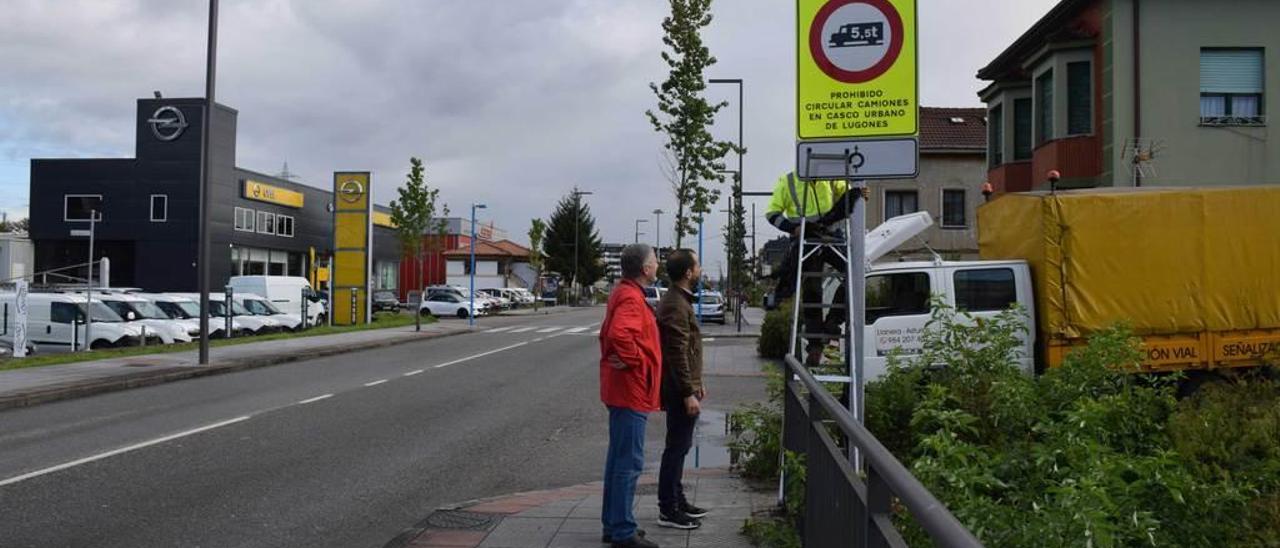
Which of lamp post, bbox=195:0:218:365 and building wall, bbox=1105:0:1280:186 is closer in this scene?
lamp post, bbox=195:0:218:365

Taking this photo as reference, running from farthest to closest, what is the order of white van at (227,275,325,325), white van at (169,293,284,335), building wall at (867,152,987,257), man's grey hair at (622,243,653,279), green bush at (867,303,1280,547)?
white van at (227,275,325,325) < building wall at (867,152,987,257) < white van at (169,293,284,335) < man's grey hair at (622,243,653,279) < green bush at (867,303,1280,547)

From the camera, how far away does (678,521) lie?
20.5ft

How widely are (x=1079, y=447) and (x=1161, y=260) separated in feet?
24.1

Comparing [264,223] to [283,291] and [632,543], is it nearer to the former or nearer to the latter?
[283,291]

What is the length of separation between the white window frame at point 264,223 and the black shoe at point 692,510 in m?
57.9

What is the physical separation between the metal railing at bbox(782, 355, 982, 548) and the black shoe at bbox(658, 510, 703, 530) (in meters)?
1.18

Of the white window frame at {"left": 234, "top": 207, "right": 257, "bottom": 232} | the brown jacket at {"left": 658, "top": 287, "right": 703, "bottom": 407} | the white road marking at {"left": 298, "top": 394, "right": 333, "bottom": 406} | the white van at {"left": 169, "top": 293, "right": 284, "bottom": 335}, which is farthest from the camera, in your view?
the white window frame at {"left": 234, "top": 207, "right": 257, "bottom": 232}

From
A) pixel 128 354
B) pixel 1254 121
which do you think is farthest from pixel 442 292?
pixel 1254 121

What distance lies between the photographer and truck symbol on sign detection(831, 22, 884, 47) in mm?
5660

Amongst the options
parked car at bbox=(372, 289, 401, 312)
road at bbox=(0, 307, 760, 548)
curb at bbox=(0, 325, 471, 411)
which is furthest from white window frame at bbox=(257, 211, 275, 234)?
road at bbox=(0, 307, 760, 548)

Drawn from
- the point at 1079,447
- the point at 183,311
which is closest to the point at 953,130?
the point at 183,311

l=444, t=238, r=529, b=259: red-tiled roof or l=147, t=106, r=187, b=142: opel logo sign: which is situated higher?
l=147, t=106, r=187, b=142: opel logo sign

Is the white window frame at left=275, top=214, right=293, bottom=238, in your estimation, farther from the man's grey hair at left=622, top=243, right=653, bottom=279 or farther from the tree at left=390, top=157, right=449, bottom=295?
the man's grey hair at left=622, top=243, right=653, bottom=279

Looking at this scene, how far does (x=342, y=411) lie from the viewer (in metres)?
12.8
